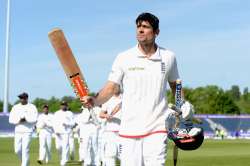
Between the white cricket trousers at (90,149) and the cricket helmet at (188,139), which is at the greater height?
the cricket helmet at (188,139)

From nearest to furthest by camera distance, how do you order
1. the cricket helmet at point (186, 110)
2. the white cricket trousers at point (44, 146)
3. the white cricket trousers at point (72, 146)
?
the cricket helmet at point (186, 110)
the white cricket trousers at point (44, 146)
the white cricket trousers at point (72, 146)

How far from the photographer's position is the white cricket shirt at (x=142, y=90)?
24.3 ft

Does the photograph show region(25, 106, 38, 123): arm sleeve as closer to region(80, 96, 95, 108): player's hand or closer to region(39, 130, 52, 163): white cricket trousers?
region(39, 130, 52, 163): white cricket trousers

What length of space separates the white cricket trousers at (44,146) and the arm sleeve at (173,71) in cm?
1736

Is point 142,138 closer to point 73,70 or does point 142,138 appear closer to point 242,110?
point 73,70

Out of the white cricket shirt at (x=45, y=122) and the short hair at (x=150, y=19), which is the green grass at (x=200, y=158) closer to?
the white cricket shirt at (x=45, y=122)

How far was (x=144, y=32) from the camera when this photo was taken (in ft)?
24.3

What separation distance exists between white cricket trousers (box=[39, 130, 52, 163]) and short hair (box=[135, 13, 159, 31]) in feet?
58.0

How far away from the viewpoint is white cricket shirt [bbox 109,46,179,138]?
7398mm

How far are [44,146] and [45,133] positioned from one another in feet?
2.54

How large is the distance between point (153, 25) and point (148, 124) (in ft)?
3.72

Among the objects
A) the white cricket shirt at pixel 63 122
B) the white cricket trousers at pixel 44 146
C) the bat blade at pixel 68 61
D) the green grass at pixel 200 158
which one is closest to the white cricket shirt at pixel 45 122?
the white cricket trousers at pixel 44 146

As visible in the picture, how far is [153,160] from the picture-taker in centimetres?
727

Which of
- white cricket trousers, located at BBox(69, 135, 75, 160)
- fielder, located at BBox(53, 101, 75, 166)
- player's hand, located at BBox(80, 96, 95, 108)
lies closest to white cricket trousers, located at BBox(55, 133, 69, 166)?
fielder, located at BBox(53, 101, 75, 166)
